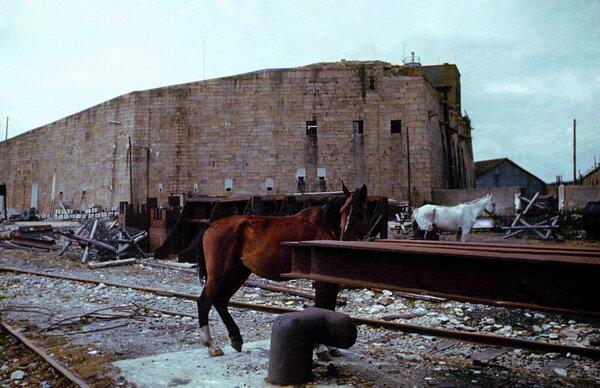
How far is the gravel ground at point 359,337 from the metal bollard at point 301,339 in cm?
29

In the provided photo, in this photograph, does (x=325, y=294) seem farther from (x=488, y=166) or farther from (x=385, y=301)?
(x=488, y=166)

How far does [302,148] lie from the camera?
29.8m

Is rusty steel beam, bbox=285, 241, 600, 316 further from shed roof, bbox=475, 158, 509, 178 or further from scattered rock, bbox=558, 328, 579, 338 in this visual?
shed roof, bbox=475, 158, 509, 178

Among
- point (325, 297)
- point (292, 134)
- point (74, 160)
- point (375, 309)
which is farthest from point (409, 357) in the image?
point (74, 160)

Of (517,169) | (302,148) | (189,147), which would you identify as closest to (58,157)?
(189,147)

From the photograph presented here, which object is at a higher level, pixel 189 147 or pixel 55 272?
pixel 189 147

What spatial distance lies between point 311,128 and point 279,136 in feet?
7.14

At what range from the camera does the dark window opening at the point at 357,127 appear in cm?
2973

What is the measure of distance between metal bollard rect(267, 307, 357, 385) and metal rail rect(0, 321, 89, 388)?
163 centimetres

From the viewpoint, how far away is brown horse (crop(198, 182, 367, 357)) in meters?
4.70

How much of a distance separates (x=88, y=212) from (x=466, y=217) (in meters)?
27.0

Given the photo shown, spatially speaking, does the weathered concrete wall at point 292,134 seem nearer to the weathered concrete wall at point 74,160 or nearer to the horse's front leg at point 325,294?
the weathered concrete wall at point 74,160

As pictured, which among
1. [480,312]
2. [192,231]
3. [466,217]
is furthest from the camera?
[466,217]

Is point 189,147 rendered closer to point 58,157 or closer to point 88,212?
point 88,212
